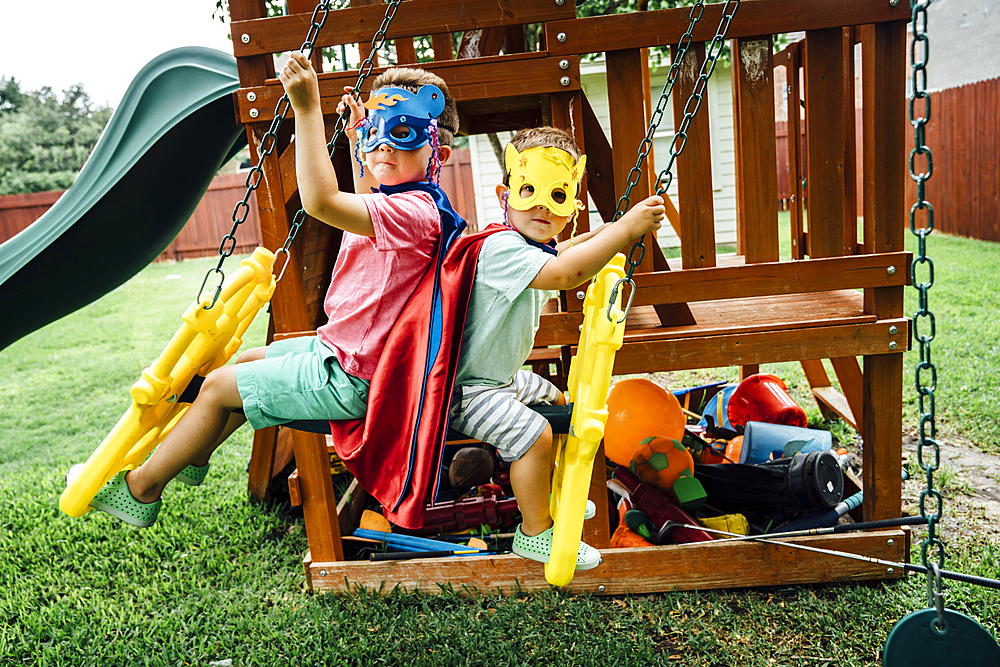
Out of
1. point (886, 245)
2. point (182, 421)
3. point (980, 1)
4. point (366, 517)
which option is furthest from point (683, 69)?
point (980, 1)

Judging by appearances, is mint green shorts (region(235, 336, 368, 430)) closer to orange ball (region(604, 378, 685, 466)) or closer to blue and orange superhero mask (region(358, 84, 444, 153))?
blue and orange superhero mask (region(358, 84, 444, 153))

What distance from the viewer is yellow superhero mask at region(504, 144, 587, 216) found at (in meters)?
2.27

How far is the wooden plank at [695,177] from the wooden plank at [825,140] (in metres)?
0.42

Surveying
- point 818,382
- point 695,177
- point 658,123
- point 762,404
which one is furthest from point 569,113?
point 818,382

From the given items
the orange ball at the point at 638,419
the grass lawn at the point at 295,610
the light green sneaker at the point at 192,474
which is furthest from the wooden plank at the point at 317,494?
the orange ball at the point at 638,419

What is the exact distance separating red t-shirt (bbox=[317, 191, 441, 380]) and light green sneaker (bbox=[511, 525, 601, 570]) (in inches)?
29.7

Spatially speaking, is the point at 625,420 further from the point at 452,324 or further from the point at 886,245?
the point at 452,324

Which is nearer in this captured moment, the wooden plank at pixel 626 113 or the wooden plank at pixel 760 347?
the wooden plank at pixel 626 113

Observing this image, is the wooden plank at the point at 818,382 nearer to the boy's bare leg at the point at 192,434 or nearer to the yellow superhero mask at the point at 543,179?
the yellow superhero mask at the point at 543,179

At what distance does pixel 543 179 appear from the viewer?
2275 mm

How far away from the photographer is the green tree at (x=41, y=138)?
85.4 feet

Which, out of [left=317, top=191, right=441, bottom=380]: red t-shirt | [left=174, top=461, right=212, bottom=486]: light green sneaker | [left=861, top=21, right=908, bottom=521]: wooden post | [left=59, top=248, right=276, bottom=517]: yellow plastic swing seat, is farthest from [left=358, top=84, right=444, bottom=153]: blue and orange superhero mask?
[left=861, top=21, right=908, bottom=521]: wooden post

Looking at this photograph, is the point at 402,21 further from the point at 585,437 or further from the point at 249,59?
the point at 585,437

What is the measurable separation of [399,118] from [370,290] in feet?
1.81
